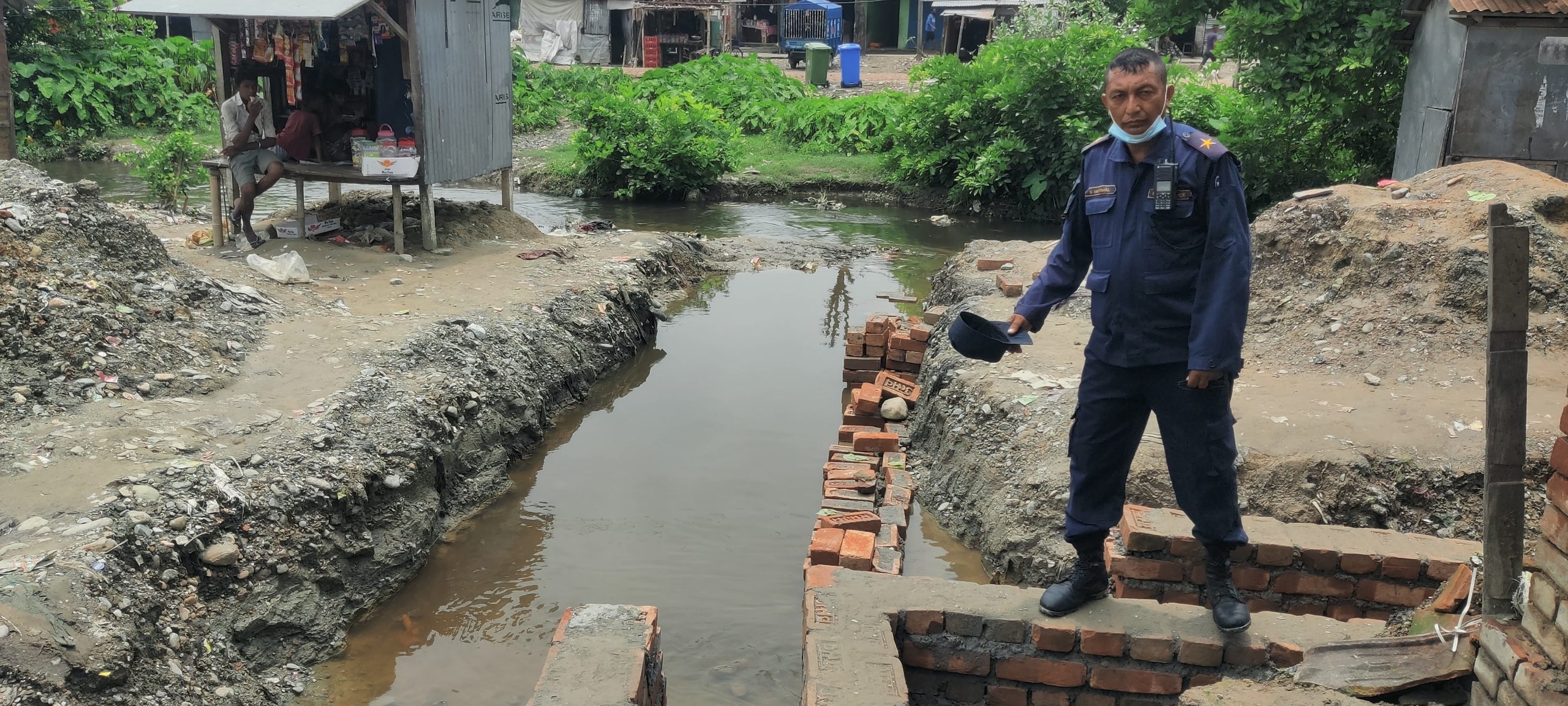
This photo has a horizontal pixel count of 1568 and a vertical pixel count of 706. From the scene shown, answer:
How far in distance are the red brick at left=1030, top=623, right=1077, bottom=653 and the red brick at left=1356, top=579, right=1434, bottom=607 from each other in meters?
1.23

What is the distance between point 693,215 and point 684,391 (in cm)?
795

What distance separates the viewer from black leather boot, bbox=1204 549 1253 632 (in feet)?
10.8

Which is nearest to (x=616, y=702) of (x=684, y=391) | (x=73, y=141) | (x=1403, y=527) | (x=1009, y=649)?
(x=1009, y=649)

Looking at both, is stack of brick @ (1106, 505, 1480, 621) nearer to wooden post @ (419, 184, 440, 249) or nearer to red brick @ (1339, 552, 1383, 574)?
red brick @ (1339, 552, 1383, 574)

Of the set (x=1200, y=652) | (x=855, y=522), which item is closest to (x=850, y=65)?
(x=855, y=522)

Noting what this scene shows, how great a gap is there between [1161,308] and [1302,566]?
1.35 m

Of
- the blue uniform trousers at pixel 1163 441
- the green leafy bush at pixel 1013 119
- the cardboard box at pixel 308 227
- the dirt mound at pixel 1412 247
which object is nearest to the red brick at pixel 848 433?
the dirt mound at pixel 1412 247

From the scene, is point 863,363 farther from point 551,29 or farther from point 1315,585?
point 551,29

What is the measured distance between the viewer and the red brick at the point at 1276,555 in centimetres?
385

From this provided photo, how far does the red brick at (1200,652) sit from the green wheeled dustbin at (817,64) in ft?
78.3

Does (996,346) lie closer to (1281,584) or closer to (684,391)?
(1281,584)

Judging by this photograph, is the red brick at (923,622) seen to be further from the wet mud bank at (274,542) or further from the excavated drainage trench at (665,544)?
the wet mud bank at (274,542)

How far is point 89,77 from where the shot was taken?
61.6 feet

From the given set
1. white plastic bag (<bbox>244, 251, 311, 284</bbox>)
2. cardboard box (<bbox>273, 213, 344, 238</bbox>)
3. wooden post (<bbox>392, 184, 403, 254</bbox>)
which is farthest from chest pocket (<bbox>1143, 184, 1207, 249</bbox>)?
cardboard box (<bbox>273, 213, 344, 238</bbox>)
